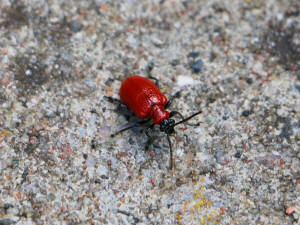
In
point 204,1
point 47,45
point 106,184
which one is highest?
point 204,1

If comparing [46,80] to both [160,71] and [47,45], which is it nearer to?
[47,45]

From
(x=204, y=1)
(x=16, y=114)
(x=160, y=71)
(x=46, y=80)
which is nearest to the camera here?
(x=16, y=114)

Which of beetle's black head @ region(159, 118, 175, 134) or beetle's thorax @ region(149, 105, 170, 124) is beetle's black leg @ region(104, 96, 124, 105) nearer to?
beetle's thorax @ region(149, 105, 170, 124)

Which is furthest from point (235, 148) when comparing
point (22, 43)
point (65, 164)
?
point (22, 43)

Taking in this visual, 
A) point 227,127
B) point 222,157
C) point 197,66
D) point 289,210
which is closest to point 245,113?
point 227,127

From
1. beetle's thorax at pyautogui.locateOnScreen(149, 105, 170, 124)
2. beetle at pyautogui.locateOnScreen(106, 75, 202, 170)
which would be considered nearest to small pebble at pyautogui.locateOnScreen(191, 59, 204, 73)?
beetle at pyautogui.locateOnScreen(106, 75, 202, 170)

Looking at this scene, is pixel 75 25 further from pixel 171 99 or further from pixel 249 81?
pixel 249 81

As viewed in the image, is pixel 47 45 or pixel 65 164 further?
pixel 47 45

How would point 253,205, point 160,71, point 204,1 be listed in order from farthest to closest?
point 204,1 → point 160,71 → point 253,205
